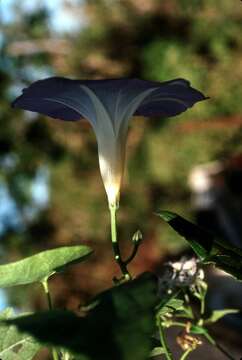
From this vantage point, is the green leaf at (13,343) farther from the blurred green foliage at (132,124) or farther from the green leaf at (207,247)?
the blurred green foliage at (132,124)

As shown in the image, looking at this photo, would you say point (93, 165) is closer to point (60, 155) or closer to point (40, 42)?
point (60, 155)

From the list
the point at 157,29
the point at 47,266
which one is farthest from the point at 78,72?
the point at 47,266

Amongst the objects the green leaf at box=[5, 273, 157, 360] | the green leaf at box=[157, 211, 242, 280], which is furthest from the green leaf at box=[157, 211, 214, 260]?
the green leaf at box=[5, 273, 157, 360]

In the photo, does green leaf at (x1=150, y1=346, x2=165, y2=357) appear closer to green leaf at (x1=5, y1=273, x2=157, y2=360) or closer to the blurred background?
green leaf at (x1=5, y1=273, x2=157, y2=360)

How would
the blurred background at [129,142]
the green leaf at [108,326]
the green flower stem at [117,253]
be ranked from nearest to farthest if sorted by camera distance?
the green leaf at [108,326] < the green flower stem at [117,253] < the blurred background at [129,142]

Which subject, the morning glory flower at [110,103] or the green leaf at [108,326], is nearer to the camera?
the green leaf at [108,326]

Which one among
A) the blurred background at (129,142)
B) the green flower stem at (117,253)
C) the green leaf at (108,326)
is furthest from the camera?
the blurred background at (129,142)

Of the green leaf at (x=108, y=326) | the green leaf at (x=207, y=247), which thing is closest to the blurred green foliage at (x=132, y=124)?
the green leaf at (x=207, y=247)
